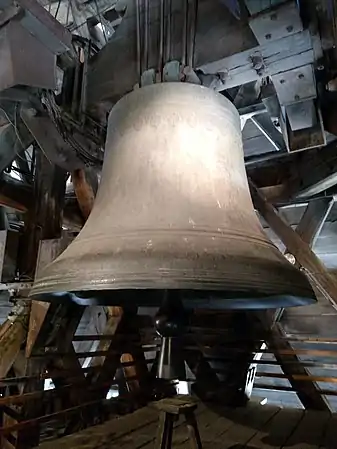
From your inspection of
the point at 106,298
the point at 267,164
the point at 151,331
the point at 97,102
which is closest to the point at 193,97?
the point at 97,102

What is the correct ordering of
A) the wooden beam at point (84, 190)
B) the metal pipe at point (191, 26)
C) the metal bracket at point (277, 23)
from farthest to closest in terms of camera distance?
the wooden beam at point (84, 190), the metal pipe at point (191, 26), the metal bracket at point (277, 23)

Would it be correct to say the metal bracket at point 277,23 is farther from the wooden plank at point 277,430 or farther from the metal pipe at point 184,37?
the wooden plank at point 277,430

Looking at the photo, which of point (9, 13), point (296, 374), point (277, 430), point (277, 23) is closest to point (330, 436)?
point (277, 430)

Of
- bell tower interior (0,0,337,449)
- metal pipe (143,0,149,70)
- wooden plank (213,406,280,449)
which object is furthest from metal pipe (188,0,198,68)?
wooden plank (213,406,280,449)

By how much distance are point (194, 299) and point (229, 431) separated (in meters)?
1.07

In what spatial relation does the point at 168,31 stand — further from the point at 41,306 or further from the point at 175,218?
the point at 41,306

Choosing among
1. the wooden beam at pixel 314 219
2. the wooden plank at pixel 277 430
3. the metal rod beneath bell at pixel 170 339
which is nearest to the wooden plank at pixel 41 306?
the metal rod beneath bell at pixel 170 339

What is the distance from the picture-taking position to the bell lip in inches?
56.8

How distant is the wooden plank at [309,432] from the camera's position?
2088mm

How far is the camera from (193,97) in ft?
4.55

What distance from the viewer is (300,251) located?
255cm

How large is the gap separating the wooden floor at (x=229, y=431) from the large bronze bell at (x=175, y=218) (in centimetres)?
89

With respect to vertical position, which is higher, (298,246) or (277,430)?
(298,246)

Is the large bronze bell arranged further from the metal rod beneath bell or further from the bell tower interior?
the metal rod beneath bell
